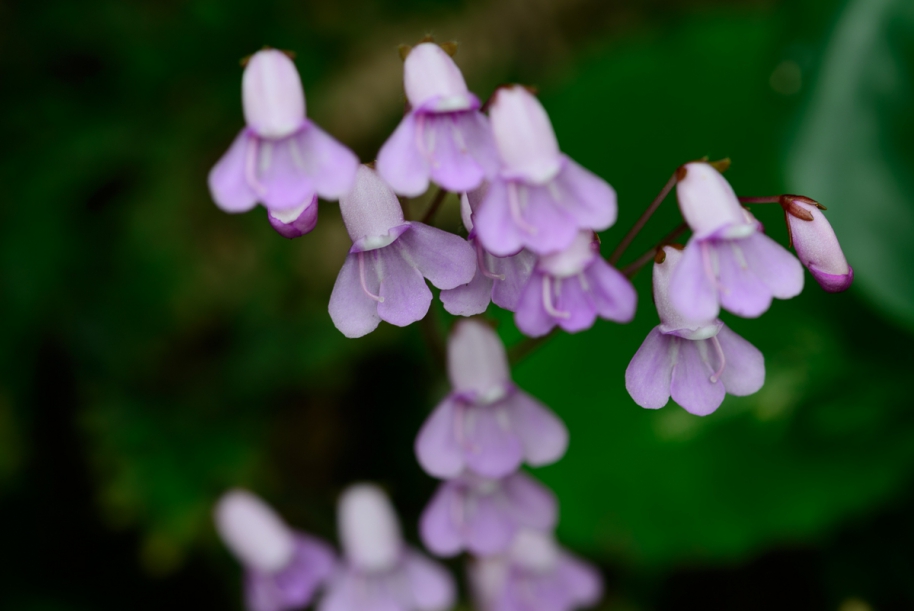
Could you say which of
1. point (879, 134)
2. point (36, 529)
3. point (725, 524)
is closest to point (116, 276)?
point (36, 529)

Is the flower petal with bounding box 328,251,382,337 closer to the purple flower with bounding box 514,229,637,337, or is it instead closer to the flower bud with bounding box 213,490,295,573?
the purple flower with bounding box 514,229,637,337

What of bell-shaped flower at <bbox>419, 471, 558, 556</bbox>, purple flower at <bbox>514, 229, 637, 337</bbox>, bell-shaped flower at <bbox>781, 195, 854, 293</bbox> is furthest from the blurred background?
purple flower at <bbox>514, 229, 637, 337</bbox>

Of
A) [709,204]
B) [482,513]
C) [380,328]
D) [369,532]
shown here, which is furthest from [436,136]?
[380,328]

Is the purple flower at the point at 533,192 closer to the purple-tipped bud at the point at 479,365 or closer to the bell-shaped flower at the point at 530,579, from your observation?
the purple-tipped bud at the point at 479,365

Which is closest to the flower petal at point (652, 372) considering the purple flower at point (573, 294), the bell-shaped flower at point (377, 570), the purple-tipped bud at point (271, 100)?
the purple flower at point (573, 294)

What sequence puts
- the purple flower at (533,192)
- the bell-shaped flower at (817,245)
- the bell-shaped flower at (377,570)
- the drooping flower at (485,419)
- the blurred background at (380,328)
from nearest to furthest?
the purple flower at (533,192) < the bell-shaped flower at (817,245) < the drooping flower at (485,419) < the bell-shaped flower at (377,570) < the blurred background at (380,328)

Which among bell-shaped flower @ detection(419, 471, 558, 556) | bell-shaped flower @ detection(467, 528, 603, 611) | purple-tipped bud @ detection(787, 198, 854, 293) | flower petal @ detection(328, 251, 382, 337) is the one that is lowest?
bell-shaped flower @ detection(467, 528, 603, 611)
